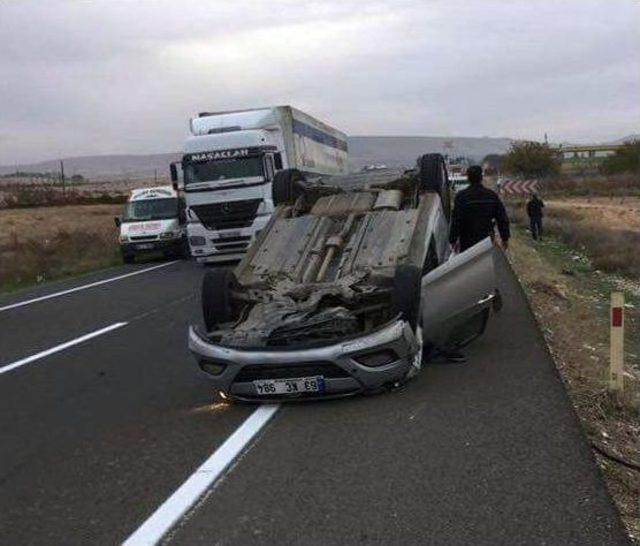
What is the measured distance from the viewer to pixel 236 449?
5.59 metres

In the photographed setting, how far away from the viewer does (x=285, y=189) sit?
9.63m

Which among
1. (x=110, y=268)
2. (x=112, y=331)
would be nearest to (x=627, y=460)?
(x=112, y=331)

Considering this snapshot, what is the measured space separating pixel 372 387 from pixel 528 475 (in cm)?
192

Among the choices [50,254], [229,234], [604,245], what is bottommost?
[604,245]

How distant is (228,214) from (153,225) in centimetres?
511

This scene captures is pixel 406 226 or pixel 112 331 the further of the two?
pixel 112 331

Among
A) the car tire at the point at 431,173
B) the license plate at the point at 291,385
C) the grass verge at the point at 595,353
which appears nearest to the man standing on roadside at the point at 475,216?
the car tire at the point at 431,173

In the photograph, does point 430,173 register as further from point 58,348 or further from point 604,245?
point 604,245

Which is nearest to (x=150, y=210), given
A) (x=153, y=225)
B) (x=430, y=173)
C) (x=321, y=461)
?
(x=153, y=225)

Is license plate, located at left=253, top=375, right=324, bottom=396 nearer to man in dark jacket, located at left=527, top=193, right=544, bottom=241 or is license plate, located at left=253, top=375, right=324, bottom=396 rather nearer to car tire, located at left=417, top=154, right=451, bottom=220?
car tire, located at left=417, top=154, right=451, bottom=220

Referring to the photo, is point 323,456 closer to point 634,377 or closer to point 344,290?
point 344,290

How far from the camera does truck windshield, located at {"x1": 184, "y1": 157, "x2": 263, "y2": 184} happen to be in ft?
62.4

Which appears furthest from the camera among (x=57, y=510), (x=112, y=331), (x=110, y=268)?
(x=110, y=268)

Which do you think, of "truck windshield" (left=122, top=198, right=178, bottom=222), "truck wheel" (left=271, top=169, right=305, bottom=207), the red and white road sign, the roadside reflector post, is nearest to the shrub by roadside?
the red and white road sign
